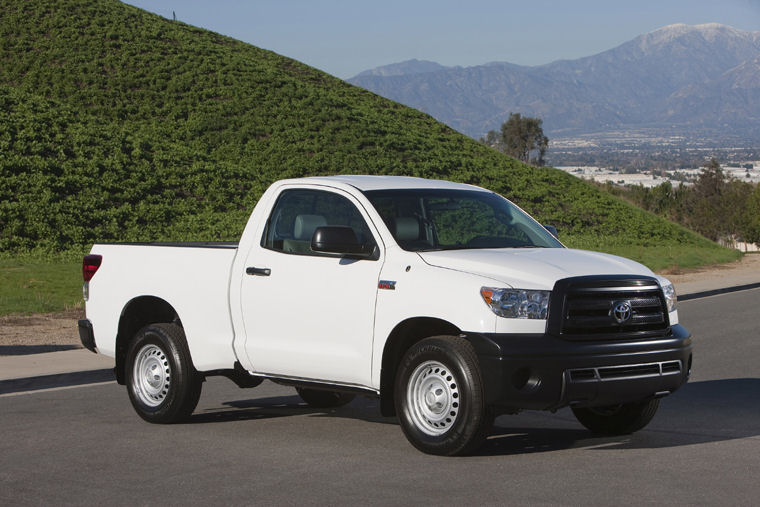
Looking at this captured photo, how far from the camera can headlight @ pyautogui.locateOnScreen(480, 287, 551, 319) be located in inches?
304

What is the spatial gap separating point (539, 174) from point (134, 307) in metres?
49.6

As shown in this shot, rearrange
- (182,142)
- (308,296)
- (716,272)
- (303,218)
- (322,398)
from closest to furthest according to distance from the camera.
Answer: (308,296), (303,218), (322,398), (716,272), (182,142)

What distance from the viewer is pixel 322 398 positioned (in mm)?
10672

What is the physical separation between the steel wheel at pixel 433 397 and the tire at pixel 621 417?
137 centimetres

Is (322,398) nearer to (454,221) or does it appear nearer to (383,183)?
(383,183)

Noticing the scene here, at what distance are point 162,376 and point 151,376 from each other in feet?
0.46

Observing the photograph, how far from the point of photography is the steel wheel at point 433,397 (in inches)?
313

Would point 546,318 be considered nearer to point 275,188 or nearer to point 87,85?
point 275,188

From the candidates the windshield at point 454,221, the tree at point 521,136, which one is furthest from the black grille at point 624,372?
the tree at point 521,136

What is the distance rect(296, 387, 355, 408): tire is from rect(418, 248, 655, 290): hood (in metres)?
2.75

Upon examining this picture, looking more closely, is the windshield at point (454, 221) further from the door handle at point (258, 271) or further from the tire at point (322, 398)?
the tire at point (322, 398)

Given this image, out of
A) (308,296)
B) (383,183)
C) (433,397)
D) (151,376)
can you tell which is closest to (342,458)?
(433,397)

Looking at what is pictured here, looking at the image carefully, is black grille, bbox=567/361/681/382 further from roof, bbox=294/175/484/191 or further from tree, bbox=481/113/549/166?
tree, bbox=481/113/549/166

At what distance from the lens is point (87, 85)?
5228cm
